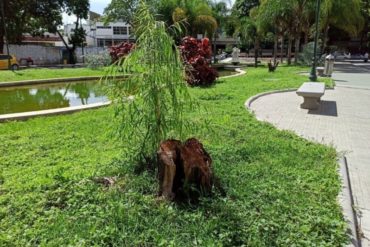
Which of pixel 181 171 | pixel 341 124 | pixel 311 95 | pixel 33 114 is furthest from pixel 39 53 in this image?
pixel 181 171

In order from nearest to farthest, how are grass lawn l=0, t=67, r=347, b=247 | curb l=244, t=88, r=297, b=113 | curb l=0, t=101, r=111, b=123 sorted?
grass lawn l=0, t=67, r=347, b=247, curb l=0, t=101, r=111, b=123, curb l=244, t=88, r=297, b=113

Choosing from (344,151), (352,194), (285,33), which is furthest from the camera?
(285,33)

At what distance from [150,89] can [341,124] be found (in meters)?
5.78

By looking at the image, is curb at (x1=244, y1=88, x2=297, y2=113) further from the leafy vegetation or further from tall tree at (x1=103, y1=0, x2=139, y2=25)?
tall tree at (x1=103, y1=0, x2=139, y2=25)

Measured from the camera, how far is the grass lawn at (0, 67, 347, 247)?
3078 mm

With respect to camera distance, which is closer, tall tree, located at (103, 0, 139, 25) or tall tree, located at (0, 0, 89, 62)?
tall tree, located at (0, 0, 89, 62)

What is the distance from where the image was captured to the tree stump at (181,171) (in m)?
3.61

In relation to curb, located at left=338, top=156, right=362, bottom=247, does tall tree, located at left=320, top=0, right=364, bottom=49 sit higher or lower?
higher

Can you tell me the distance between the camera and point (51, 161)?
199 inches

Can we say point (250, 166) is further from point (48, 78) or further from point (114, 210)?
point (48, 78)

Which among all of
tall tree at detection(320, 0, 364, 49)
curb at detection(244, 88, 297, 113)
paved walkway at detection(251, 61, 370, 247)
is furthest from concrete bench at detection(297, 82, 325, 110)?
tall tree at detection(320, 0, 364, 49)

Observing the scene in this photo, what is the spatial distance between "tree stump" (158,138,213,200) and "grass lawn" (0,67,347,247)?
6.3 inches

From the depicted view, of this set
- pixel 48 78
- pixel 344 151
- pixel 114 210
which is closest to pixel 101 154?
pixel 114 210

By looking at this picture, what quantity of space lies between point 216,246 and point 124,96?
82.4 inches
